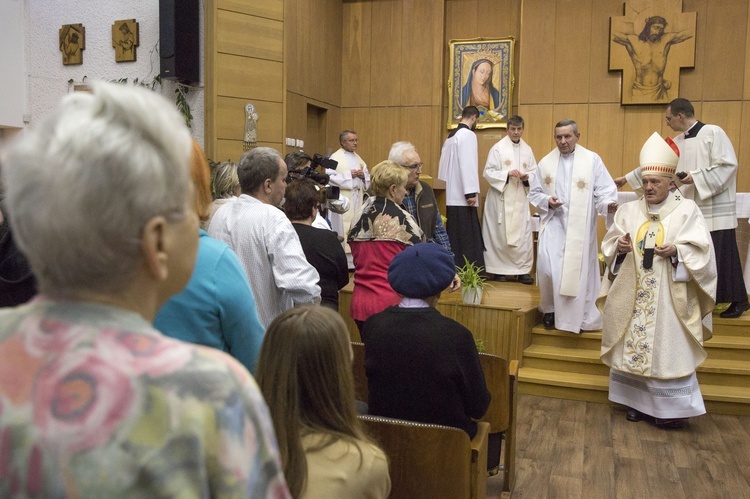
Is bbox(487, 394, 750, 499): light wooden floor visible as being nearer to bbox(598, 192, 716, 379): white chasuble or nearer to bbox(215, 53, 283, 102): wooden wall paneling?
bbox(598, 192, 716, 379): white chasuble

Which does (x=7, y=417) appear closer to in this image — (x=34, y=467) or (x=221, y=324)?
(x=34, y=467)

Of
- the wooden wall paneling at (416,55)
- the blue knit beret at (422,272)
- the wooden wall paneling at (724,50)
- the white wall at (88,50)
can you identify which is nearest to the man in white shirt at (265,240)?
the blue knit beret at (422,272)

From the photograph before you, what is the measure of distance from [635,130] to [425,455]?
24.2 ft

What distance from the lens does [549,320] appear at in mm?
5957

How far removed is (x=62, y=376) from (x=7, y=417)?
7cm

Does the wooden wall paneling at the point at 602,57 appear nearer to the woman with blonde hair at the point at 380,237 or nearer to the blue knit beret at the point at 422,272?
the woman with blonde hair at the point at 380,237

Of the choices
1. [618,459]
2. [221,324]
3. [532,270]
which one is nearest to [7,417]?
[221,324]

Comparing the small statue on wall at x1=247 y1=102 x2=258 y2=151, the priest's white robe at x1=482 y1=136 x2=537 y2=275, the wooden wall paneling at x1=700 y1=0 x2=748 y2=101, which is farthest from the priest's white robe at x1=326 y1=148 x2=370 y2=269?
the wooden wall paneling at x1=700 y1=0 x2=748 y2=101

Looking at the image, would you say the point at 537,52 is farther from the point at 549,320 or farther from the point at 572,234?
the point at 549,320

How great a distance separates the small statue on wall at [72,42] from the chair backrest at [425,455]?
6.67 metres

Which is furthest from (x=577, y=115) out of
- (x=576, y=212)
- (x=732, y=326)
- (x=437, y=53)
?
(x=732, y=326)

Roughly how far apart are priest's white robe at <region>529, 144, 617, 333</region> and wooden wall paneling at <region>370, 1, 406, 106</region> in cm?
405

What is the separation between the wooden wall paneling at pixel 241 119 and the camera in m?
7.18

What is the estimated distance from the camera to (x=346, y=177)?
25.4 feet
